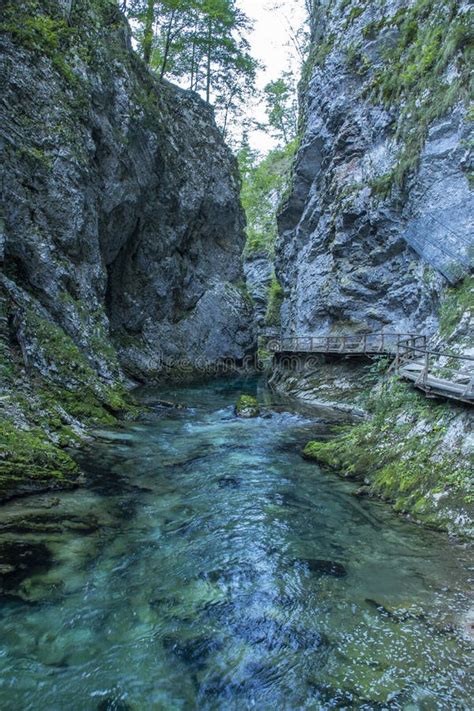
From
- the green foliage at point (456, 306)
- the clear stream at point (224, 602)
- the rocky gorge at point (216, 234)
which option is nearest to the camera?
the clear stream at point (224, 602)

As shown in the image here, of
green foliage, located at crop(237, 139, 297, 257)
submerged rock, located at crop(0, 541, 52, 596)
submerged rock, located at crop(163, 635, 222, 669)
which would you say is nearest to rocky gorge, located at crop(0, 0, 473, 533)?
submerged rock, located at crop(0, 541, 52, 596)

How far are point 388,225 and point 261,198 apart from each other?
132ft

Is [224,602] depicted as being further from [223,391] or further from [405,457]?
[223,391]

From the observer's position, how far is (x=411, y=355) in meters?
16.8

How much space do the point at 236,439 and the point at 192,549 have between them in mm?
6864

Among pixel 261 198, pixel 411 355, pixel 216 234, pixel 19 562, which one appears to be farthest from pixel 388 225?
pixel 261 198

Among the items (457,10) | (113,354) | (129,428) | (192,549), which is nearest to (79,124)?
(113,354)

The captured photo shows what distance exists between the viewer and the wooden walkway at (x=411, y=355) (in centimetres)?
859

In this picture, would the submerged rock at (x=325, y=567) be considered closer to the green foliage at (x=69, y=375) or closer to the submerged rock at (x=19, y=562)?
the submerged rock at (x=19, y=562)

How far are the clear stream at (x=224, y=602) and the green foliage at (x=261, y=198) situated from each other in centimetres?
4863

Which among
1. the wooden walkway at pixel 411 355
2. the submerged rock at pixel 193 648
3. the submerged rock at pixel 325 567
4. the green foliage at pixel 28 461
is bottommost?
the submerged rock at pixel 325 567

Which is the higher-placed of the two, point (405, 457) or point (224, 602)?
point (405, 457)

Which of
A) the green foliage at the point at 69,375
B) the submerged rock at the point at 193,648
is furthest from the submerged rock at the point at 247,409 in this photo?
the submerged rock at the point at 193,648

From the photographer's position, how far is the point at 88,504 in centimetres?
729
